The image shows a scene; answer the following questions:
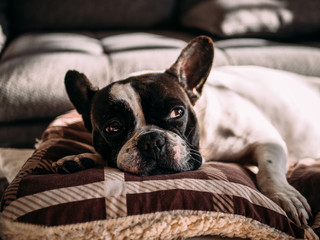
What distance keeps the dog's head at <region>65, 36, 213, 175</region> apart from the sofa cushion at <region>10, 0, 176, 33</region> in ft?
5.07

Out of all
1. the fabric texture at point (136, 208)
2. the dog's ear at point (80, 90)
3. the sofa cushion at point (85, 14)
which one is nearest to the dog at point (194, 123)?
the dog's ear at point (80, 90)

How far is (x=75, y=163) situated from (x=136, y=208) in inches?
13.5

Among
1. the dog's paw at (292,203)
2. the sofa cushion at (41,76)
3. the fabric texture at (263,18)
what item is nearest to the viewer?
the dog's paw at (292,203)

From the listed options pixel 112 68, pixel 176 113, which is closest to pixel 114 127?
pixel 176 113

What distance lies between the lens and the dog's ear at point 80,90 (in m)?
1.28

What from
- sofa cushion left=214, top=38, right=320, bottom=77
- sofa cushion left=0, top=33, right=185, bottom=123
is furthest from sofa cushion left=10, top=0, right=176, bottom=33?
sofa cushion left=214, top=38, right=320, bottom=77

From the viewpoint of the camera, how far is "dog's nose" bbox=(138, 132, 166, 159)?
99 cm

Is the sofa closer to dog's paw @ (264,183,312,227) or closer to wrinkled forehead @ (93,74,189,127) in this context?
dog's paw @ (264,183,312,227)

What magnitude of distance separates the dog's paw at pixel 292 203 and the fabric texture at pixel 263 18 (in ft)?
4.70

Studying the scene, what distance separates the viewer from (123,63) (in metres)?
1.84

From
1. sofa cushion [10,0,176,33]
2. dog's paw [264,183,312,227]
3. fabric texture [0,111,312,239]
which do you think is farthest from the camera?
sofa cushion [10,0,176,33]

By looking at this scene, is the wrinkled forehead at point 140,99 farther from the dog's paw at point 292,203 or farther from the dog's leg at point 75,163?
the dog's paw at point 292,203

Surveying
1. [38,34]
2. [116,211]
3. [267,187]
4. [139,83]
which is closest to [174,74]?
[139,83]

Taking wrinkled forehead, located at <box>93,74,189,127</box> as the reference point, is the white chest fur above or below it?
below
